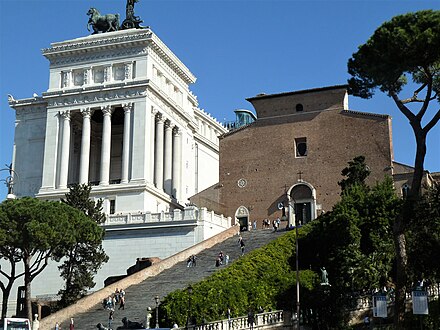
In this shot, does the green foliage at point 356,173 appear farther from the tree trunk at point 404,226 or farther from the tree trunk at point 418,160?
the tree trunk at point 404,226

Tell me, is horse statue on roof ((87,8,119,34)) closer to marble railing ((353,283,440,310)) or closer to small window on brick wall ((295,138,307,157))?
small window on brick wall ((295,138,307,157))

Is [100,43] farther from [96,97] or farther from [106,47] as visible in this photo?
[96,97]

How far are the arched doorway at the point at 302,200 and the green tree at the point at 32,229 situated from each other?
20.0m

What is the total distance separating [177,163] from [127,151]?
6815 millimetres

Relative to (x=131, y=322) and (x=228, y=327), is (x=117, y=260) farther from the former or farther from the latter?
(x=228, y=327)

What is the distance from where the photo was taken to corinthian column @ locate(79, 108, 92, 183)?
58.7m

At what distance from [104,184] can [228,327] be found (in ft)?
104

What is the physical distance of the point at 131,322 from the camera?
3070 cm

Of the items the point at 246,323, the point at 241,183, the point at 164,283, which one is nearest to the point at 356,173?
the point at 241,183

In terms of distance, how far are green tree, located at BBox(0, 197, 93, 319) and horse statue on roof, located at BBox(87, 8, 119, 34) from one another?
3012 centimetres

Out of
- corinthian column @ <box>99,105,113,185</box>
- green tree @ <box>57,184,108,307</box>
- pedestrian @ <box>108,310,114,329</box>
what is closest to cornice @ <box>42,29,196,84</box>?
corinthian column @ <box>99,105,113,185</box>

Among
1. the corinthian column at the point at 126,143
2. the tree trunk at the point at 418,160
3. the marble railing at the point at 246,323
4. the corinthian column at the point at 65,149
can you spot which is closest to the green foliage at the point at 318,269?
the marble railing at the point at 246,323

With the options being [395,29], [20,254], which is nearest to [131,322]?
[20,254]

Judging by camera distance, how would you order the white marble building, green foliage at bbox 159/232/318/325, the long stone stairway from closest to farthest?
1. green foliage at bbox 159/232/318/325
2. the long stone stairway
3. the white marble building
